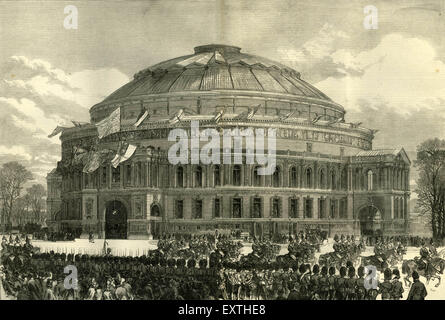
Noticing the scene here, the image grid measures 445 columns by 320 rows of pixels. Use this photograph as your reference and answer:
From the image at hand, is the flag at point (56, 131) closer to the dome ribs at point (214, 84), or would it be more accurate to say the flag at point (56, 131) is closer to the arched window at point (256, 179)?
the dome ribs at point (214, 84)

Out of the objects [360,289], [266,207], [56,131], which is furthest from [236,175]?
[360,289]

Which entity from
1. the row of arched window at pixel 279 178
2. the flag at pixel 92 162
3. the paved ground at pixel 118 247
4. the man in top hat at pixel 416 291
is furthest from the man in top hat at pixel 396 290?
the flag at pixel 92 162

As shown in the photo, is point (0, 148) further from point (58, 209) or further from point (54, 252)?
point (58, 209)

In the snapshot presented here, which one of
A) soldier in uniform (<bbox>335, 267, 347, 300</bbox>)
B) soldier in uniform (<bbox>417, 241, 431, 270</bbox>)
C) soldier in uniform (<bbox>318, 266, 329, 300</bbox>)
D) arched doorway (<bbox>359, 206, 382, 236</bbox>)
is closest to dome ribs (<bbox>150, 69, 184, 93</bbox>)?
arched doorway (<bbox>359, 206, 382, 236</bbox>)

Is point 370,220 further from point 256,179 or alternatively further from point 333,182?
point 256,179

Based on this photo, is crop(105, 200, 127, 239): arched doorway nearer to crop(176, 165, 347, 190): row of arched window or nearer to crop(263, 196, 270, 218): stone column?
crop(176, 165, 347, 190): row of arched window

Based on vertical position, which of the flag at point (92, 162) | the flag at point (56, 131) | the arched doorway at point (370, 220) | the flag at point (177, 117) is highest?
the flag at point (177, 117)
